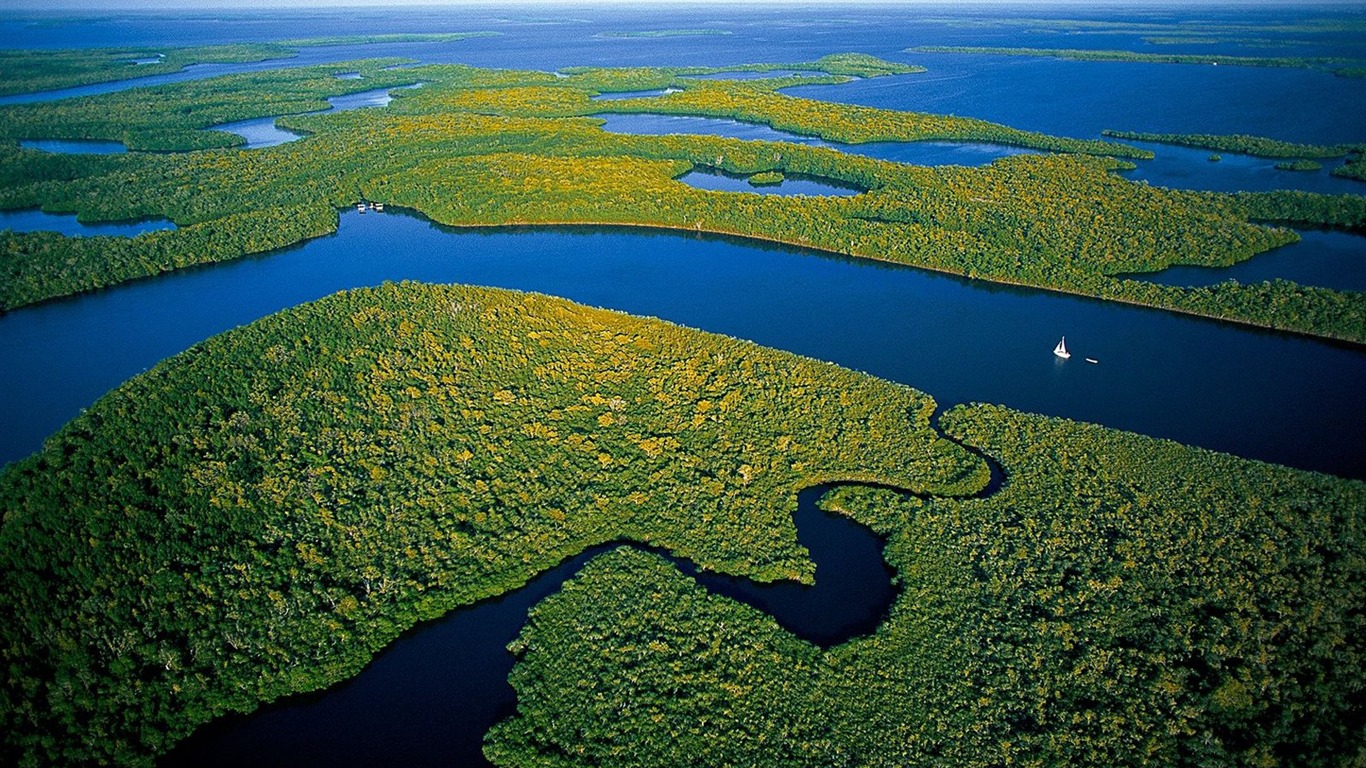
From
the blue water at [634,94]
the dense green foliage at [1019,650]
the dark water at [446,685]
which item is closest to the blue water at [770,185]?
the dense green foliage at [1019,650]

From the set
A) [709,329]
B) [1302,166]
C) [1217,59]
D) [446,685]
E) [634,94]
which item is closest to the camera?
[446,685]

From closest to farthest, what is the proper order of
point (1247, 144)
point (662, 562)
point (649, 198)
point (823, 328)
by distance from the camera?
point (662, 562), point (823, 328), point (649, 198), point (1247, 144)

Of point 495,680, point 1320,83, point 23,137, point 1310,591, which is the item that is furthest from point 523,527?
point 1320,83

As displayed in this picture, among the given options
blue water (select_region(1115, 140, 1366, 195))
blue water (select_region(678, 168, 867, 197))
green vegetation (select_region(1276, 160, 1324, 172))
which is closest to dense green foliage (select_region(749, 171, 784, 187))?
blue water (select_region(678, 168, 867, 197))

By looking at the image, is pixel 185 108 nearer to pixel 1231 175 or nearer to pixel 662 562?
pixel 662 562

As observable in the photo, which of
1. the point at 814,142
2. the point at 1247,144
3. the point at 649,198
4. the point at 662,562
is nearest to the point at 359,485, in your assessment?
the point at 662,562

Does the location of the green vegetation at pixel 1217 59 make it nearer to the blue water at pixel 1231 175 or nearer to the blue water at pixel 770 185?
the blue water at pixel 1231 175
